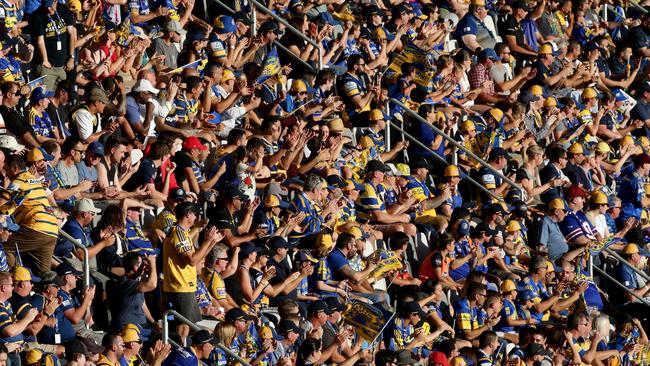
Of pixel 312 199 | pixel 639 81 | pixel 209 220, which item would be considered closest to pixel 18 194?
pixel 209 220

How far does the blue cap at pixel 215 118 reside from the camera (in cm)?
1831

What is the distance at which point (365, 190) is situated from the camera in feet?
61.9

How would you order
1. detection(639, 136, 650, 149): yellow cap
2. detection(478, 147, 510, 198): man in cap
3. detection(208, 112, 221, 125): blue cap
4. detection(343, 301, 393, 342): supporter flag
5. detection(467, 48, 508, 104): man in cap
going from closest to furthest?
Result: 1. detection(343, 301, 393, 342): supporter flag
2. detection(208, 112, 221, 125): blue cap
3. detection(478, 147, 510, 198): man in cap
4. detection(467, 48, 508, 104): man in cap
5. detection(639, 136, 650, 149): yellow cap

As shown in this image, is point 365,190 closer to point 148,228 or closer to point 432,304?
point 432,304

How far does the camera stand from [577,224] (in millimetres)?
20875

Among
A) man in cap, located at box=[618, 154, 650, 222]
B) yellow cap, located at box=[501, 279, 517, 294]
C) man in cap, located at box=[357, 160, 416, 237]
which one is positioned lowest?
man in cap, located at box=[618, 154, 650, 222]

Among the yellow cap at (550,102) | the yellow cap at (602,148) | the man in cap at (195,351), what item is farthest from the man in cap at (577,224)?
the man in cap at (195,351)

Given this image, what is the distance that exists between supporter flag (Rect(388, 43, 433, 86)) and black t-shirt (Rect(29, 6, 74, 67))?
431 centimetres

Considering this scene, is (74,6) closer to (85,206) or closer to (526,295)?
(85,206)

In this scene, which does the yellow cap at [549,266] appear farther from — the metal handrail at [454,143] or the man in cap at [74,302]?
the man in cap at [74,302]

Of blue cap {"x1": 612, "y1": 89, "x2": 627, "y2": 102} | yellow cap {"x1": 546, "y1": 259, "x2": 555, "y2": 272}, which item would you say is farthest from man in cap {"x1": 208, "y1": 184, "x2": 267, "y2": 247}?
blue cap {"x1": 612, "y1": 89, "x2": 627, "y2": 102}

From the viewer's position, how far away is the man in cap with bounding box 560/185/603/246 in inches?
818

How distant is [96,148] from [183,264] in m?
1.41

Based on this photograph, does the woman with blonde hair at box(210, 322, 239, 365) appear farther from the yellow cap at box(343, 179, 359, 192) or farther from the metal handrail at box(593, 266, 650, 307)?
the metal handrail at box(593, 266, 650, 307)
